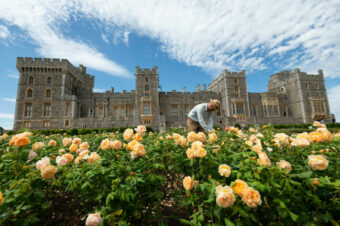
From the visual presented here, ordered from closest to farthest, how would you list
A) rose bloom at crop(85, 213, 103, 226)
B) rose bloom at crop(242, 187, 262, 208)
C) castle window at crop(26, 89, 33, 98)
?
rose bloom at crop(242, 187, 262, 208), rose bloom at crop(85, 213, 103, 226), castle window at crop(26, 89, 33, 98)

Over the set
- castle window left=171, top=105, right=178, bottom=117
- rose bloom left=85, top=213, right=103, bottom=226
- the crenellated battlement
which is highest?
the crenellated battlement

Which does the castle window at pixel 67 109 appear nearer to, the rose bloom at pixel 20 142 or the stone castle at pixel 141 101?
the stone castle at pixel 141 101

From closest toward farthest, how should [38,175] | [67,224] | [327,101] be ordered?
1. [38,175]
2. [67,224]
3. [327,101]

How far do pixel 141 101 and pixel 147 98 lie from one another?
3.30 ft

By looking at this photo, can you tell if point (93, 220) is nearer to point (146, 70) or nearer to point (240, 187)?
point (240, 187)

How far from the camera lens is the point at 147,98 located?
23.7 m

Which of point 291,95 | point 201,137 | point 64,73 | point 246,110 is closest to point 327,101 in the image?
point 291,95

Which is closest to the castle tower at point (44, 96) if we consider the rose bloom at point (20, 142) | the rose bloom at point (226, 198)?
the rose bloom at point (20, 142)

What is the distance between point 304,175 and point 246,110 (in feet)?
93.2

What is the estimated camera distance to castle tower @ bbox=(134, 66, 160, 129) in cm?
2330

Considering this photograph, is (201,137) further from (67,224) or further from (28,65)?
(28,65)

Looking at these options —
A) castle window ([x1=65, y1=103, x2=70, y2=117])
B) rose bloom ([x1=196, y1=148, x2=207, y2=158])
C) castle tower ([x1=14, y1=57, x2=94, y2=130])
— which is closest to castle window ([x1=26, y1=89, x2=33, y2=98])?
castle tower ([x1=14, y1=57, x2=94, y2=130])

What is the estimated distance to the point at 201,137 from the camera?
2.02m

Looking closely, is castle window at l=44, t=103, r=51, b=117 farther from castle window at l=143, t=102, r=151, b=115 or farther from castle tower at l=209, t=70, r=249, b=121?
castle tower at l=209, t=70, r=249, b=121
